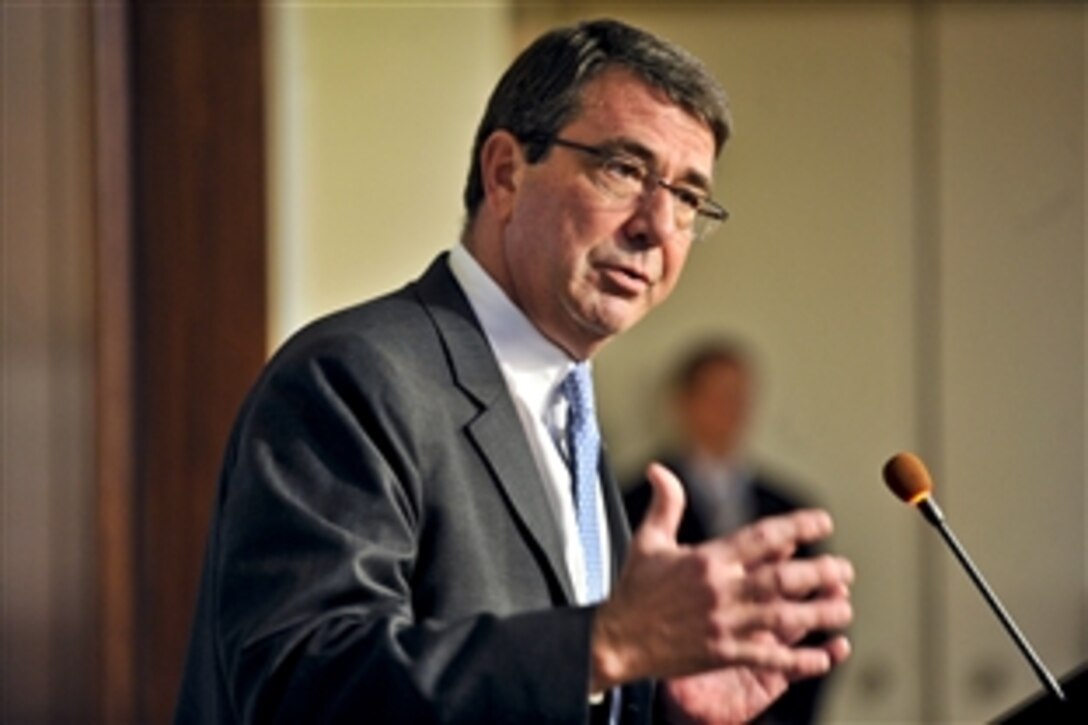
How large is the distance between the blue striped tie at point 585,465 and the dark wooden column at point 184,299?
4.49ft

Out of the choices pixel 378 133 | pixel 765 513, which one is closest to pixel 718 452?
pixel 765 513

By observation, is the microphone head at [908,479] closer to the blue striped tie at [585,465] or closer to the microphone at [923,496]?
the microphone at [923,496]

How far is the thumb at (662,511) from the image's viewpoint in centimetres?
156

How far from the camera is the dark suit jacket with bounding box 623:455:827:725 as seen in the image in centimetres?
A: 407

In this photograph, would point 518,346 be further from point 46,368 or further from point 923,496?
point 46,368

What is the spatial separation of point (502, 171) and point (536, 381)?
0.70ft

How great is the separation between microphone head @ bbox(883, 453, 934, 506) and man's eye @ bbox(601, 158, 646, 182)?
0.34m

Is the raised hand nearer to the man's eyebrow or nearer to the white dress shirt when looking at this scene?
the white dress shirt

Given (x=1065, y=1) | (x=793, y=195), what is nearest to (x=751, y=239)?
(x=793, y=195)

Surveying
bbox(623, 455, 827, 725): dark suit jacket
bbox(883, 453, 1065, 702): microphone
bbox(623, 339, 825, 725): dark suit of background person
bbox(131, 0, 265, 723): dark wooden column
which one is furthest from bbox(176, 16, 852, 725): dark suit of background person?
bbox(623, 339, 825, 725): dark suit of background person

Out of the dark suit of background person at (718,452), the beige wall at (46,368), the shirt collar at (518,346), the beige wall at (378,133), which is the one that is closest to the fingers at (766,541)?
the shirt collar at (518,346)

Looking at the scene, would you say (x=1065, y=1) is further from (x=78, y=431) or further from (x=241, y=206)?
(x=78, y=431)

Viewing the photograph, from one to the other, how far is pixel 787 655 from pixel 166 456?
191 cm

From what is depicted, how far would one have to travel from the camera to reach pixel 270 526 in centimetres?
168
